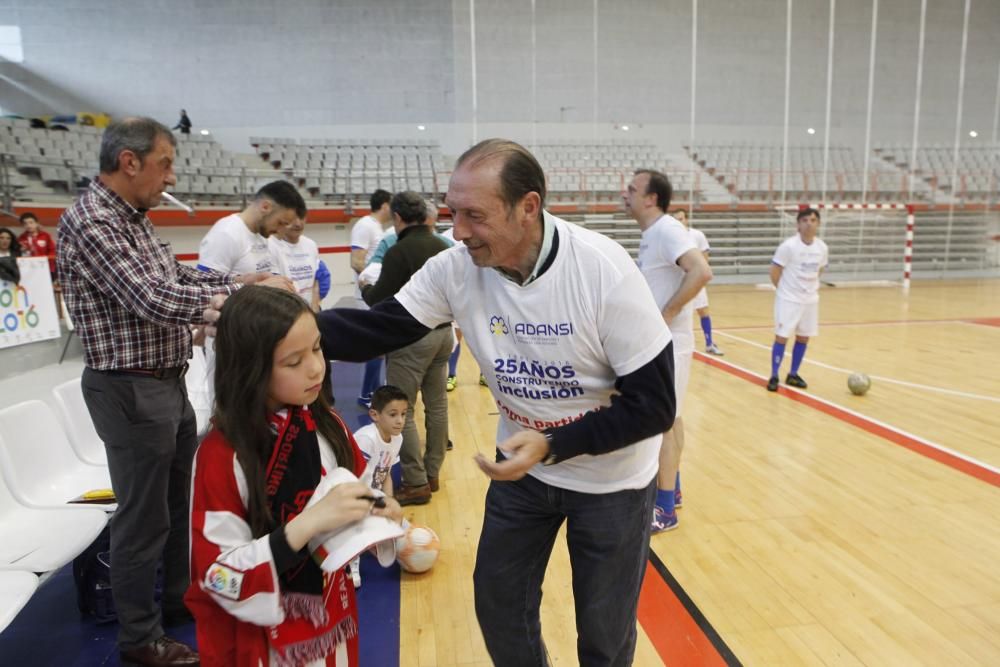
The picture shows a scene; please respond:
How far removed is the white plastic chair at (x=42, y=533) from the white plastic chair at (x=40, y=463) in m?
0.05

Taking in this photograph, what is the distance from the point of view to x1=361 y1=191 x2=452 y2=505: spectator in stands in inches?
139

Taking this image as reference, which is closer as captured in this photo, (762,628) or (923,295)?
(762,628)

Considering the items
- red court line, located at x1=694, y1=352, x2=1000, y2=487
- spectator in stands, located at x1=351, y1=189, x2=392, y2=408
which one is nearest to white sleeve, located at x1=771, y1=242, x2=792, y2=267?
red court line, located at x1=694, y1=352, x2=1000, y2=487

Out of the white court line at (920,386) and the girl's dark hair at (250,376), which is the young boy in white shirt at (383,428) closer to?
the girl's dark hair at (250,376)

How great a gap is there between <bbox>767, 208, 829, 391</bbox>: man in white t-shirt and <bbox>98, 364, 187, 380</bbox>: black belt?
5.67 metres

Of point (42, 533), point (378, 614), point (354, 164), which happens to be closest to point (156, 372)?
point (42, 533)

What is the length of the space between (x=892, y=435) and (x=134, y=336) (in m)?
5.30

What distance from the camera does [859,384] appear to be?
6.10 metres

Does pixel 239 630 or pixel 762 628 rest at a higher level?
pixel 239 630

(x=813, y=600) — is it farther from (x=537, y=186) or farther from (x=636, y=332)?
(x=537, y=186)

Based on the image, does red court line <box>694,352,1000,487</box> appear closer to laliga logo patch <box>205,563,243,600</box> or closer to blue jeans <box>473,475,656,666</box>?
blue jeans <box>473,475,656,666</box>

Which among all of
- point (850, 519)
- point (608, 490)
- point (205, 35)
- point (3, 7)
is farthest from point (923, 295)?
point (3, 7)

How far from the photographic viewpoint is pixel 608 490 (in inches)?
62.2

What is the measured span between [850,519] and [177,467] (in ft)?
11.5
